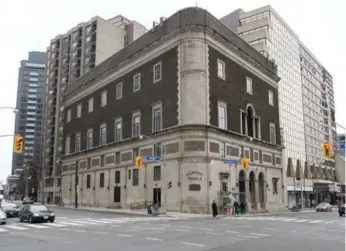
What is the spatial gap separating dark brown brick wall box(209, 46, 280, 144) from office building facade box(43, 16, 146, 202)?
6526 cm

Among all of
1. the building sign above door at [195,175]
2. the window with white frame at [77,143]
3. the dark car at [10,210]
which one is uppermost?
the window with white frame at [77,143]

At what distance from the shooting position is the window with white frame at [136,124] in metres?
53.9

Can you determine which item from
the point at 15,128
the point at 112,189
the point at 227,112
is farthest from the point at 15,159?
the point at 227,112

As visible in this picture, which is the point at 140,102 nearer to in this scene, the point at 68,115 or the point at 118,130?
the point at 118,130

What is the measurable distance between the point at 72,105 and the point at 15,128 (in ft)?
380

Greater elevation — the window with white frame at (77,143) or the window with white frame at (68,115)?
the window with white frame at (68,115)

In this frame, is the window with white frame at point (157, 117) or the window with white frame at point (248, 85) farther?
the window with white frame at point (248, 85)

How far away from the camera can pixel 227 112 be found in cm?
5028

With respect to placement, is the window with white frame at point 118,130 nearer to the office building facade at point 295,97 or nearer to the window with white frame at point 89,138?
the window with white frame at point 89,138

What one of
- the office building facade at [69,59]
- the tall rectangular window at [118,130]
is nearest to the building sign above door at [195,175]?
the tall rectangular window at [118,130]

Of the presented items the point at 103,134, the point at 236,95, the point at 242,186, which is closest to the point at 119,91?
the point at 103,134

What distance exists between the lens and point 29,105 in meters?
188

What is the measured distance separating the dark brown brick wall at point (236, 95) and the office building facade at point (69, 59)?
65260 millimetres

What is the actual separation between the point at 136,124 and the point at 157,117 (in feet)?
16.9
